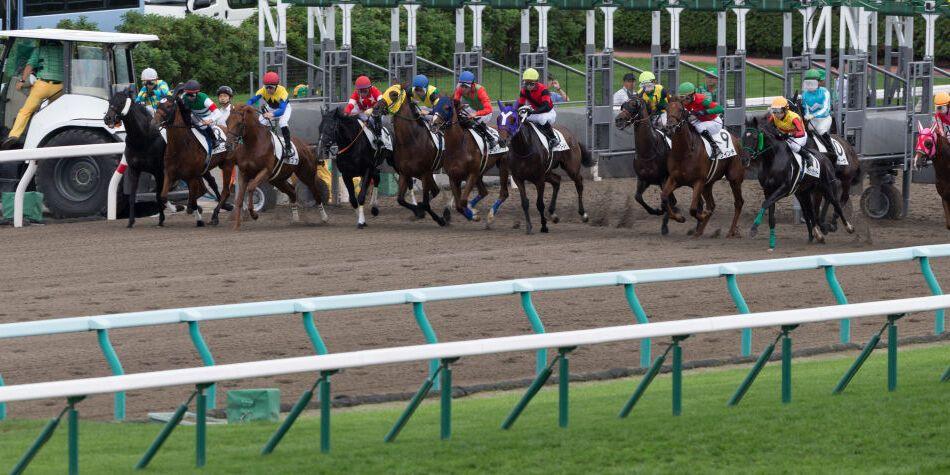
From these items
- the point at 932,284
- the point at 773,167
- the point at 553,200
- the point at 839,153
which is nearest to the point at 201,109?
the point at 553,200

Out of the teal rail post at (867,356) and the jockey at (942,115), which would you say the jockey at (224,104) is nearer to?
the jockey at (942,115)

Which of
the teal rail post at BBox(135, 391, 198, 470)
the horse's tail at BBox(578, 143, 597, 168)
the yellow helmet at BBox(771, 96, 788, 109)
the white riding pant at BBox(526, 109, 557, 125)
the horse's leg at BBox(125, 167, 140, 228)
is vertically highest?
the yellow helmet at BBox(771, 96, 788, 109)

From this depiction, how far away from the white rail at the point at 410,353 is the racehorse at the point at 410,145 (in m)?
8.51

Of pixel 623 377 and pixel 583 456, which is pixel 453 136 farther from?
pixel 583 456

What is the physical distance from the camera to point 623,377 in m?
8.22

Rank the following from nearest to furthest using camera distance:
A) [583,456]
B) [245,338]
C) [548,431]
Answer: [583,456]
[548,431]
[245,338]

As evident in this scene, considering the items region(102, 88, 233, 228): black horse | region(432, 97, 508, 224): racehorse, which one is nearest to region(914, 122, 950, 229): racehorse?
region(432, 97, 508, 224): racehorse

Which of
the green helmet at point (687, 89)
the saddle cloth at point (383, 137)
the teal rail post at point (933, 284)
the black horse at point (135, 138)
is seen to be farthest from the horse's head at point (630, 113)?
the teal rail post at point (933, 284)

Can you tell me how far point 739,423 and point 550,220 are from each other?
9.61 m

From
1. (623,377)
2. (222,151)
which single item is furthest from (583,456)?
(222,151)

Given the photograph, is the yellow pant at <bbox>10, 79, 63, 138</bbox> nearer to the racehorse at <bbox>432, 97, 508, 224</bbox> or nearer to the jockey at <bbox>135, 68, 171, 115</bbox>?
the jockey at <bbox>135, 68, 171, 115</bbox>

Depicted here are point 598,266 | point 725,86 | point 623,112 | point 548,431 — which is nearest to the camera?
point 548,431

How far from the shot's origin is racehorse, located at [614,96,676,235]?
47.2 feet

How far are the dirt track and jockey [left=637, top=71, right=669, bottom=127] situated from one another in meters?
0.99
